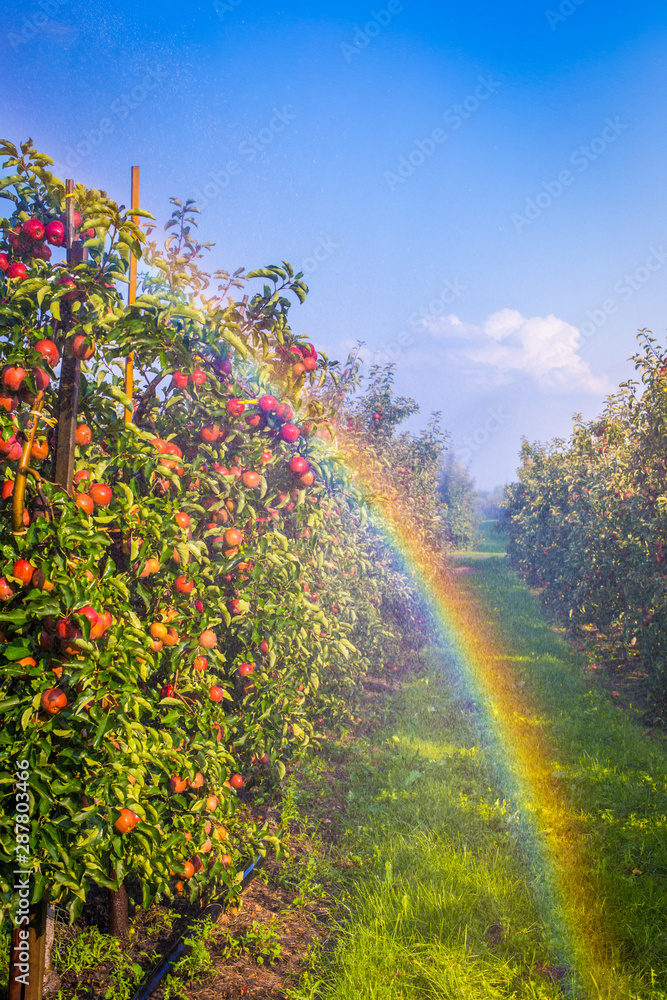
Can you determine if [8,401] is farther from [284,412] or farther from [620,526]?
[620,526]

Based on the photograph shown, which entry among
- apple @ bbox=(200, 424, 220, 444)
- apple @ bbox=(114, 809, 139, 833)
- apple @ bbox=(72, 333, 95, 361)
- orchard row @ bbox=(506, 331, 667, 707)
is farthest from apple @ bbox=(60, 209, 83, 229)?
orchard row @ bbox=(506, 331, 667, 707)

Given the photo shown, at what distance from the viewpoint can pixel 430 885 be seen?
2896mm

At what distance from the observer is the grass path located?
2.43 meters

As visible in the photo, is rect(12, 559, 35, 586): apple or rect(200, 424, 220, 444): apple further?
→ rect(200, 424, 220, 444): apple

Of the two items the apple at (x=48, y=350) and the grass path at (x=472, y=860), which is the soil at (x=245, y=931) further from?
the apple at (x=48, y=350)

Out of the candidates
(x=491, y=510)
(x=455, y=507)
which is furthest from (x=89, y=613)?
(x=491, y=510)

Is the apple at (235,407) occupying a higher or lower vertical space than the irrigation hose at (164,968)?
higher

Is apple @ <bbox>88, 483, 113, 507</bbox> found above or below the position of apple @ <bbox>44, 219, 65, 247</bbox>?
below

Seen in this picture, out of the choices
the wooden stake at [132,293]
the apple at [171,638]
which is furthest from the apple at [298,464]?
the apple at [171,638]

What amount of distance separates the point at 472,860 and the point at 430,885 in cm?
36

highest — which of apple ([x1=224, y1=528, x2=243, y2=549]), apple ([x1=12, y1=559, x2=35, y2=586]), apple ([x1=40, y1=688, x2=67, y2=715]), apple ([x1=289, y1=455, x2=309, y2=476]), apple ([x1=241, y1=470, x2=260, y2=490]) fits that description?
apple ([x1=289, y1=455, x2=309, y2=476])

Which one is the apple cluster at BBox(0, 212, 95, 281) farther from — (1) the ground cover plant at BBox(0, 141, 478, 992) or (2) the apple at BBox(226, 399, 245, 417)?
(2) the apple at BBox(226, 399, 245, 417)

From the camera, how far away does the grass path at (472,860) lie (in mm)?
2428

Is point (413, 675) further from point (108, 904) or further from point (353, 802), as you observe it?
point (108, 904)
